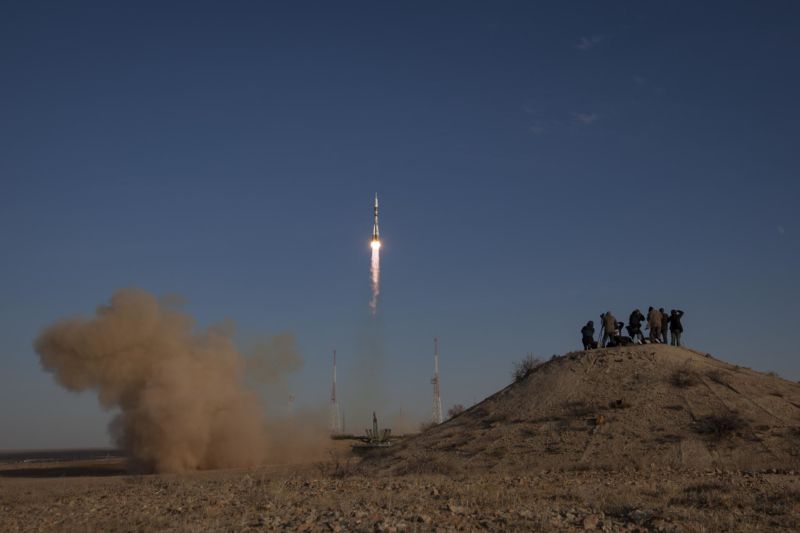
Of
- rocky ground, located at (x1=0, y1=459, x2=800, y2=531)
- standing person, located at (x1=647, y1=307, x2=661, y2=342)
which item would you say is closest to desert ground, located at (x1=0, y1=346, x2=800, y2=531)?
rocky ground, located at (x1=0, y1=459, x2=800, y2=531)

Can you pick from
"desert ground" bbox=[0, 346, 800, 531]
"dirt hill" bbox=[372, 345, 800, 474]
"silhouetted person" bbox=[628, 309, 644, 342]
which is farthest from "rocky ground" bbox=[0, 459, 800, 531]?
"silhouetted person" bbox=[628, 309, 644, 342]

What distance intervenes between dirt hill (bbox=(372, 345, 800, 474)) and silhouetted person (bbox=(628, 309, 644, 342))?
1.24 meters

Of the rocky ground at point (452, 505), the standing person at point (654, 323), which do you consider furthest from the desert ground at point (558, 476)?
the standing person at point (654, 323)

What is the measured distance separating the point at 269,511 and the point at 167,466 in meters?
26.8

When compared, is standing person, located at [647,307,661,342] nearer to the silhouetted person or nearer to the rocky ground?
the silhouetted person

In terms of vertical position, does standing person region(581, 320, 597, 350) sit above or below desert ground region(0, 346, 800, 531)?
above

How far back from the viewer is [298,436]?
172 ft

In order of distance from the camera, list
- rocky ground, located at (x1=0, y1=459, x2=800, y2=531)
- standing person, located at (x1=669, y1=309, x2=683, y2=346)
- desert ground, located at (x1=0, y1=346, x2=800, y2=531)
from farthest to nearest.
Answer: standing person, located at (x1=669, y1=309, x2=683, y2=346) → desert ground, located at (x1=0, y1=346, x2=800, y2=531) → rocky ground, located at (x1=0, y1=459, x2=800, y2=531)

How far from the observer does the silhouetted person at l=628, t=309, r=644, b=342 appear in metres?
35.1

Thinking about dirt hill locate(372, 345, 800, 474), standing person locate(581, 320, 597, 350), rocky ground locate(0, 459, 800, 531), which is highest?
standing person locate(581, 320, 597, 350)

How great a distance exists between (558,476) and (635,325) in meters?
14.1

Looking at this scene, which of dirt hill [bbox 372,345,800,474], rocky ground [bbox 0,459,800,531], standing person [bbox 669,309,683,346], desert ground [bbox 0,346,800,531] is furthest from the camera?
standing person [bbox 669,309,683,346]

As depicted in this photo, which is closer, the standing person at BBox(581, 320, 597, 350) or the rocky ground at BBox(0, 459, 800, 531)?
the rocky ground at BBox(0, 459, 800, 531)

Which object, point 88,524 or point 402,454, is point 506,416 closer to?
point 402,454
